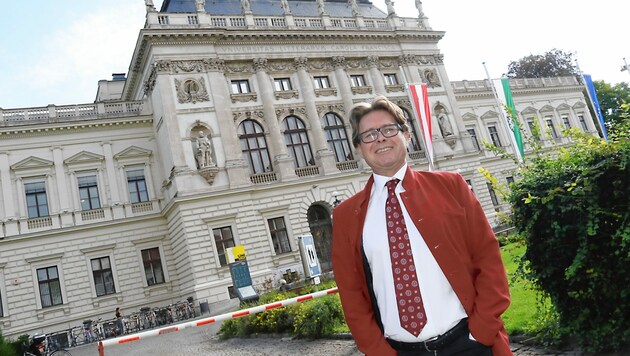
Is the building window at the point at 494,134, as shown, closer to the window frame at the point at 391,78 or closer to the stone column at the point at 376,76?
the window frame at the point at 391,78

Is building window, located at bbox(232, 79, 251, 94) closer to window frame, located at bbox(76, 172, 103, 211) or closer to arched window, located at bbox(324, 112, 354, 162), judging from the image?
arched window, located at bbox(324, 112, 354, 162)

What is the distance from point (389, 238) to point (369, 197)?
0.38m

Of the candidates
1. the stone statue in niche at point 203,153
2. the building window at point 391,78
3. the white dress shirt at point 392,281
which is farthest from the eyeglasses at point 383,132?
the building window at point 391,78

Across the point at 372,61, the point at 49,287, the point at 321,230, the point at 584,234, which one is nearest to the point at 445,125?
the point at 372,61

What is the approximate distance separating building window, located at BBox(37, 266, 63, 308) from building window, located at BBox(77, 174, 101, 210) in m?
3.77

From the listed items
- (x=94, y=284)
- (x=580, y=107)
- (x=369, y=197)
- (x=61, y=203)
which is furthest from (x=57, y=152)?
(x=580, y=107)

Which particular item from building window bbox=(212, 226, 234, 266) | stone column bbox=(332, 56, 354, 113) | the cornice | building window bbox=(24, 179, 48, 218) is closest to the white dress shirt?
building window bbox=(212, 226, 234, 266)

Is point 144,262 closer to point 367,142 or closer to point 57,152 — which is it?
point 57,152

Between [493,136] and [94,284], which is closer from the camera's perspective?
[94,284]

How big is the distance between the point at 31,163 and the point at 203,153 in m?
9.44

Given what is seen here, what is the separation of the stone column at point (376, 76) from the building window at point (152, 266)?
1790 cm

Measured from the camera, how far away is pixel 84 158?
24.8 m

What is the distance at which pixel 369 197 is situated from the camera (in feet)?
9.62

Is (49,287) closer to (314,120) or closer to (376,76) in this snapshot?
(314,120)
